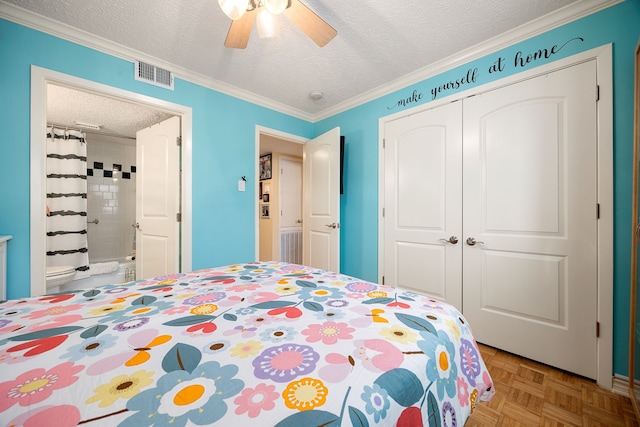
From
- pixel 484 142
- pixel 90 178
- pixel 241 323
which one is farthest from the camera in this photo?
pixel 90 178

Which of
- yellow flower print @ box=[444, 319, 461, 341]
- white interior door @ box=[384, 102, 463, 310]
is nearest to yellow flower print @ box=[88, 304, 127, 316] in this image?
yellow flower print @ box=[444, 319, 461, 341]

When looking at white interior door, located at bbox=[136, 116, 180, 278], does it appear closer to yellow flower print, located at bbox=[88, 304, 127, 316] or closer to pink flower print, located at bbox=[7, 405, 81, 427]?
yellow flower print, located at bbox=[88, 304, 127, 316]

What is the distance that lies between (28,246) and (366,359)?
2.40 meters

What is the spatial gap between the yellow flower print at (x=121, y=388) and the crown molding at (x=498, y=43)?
2808mm

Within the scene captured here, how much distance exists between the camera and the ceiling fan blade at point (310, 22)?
136 cm

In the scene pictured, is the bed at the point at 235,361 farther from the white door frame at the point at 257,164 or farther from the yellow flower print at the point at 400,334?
the white door frame at the point at 257,164

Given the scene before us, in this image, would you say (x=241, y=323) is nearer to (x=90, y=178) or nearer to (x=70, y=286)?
(x=70, y=286)

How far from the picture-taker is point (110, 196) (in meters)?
4.12

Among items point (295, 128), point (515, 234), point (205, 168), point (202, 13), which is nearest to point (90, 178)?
point (205, 168)

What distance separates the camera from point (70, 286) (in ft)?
10.9

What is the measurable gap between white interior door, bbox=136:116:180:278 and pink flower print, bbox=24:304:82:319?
156 centimetres

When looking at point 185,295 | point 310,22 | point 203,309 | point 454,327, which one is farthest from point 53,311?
point 310,22

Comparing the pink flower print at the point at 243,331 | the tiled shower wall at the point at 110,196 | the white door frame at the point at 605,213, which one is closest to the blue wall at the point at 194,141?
the pink flower print at the point at 243,331

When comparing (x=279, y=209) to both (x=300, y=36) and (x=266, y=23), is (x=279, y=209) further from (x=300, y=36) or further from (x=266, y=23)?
(x=266, y=23)
